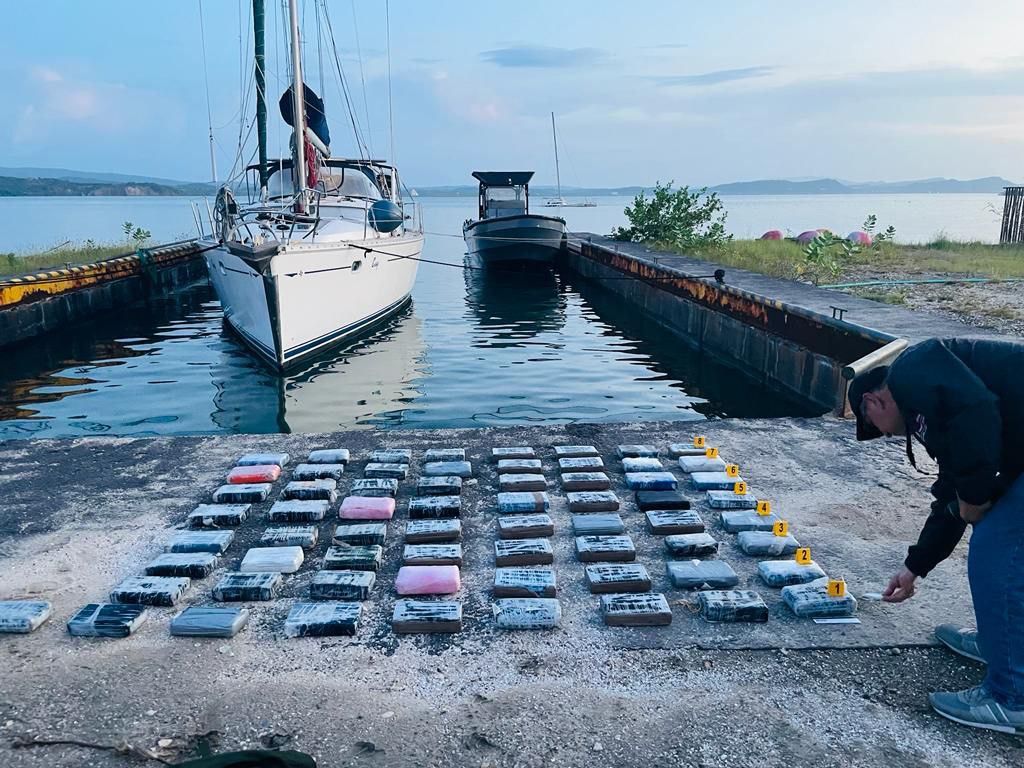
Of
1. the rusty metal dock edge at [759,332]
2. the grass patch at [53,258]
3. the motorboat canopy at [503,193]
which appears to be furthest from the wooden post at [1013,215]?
the grass patch at [53,258]

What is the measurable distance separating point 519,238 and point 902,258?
36.6 feet

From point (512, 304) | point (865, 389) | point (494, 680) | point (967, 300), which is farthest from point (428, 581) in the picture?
point (512, 304)

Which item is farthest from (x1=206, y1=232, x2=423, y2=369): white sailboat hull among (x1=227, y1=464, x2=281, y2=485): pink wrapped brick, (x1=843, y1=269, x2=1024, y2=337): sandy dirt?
(x1=843, y1=269, x2=1024, y2=337): sandy dirt

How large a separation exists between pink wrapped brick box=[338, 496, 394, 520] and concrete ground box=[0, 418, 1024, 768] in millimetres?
110

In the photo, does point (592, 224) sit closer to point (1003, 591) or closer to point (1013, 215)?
point (1013, 215)

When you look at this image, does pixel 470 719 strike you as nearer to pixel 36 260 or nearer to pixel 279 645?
pixel 279 645

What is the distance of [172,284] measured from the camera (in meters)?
22.4

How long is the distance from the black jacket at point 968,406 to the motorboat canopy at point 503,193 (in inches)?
1042

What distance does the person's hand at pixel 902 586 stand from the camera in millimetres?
3135

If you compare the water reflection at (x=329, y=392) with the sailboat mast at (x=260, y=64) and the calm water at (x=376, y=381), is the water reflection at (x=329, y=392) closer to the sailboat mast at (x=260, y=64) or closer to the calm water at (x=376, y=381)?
the calm water at (x=376, y=381)

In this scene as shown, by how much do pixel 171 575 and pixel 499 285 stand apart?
71.4ft

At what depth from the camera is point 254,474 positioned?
5234mm

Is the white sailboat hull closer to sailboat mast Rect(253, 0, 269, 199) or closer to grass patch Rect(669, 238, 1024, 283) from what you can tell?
grass patch Rect(669, 238, 1024, 283)

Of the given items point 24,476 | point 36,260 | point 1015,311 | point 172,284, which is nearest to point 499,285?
point 172,284
